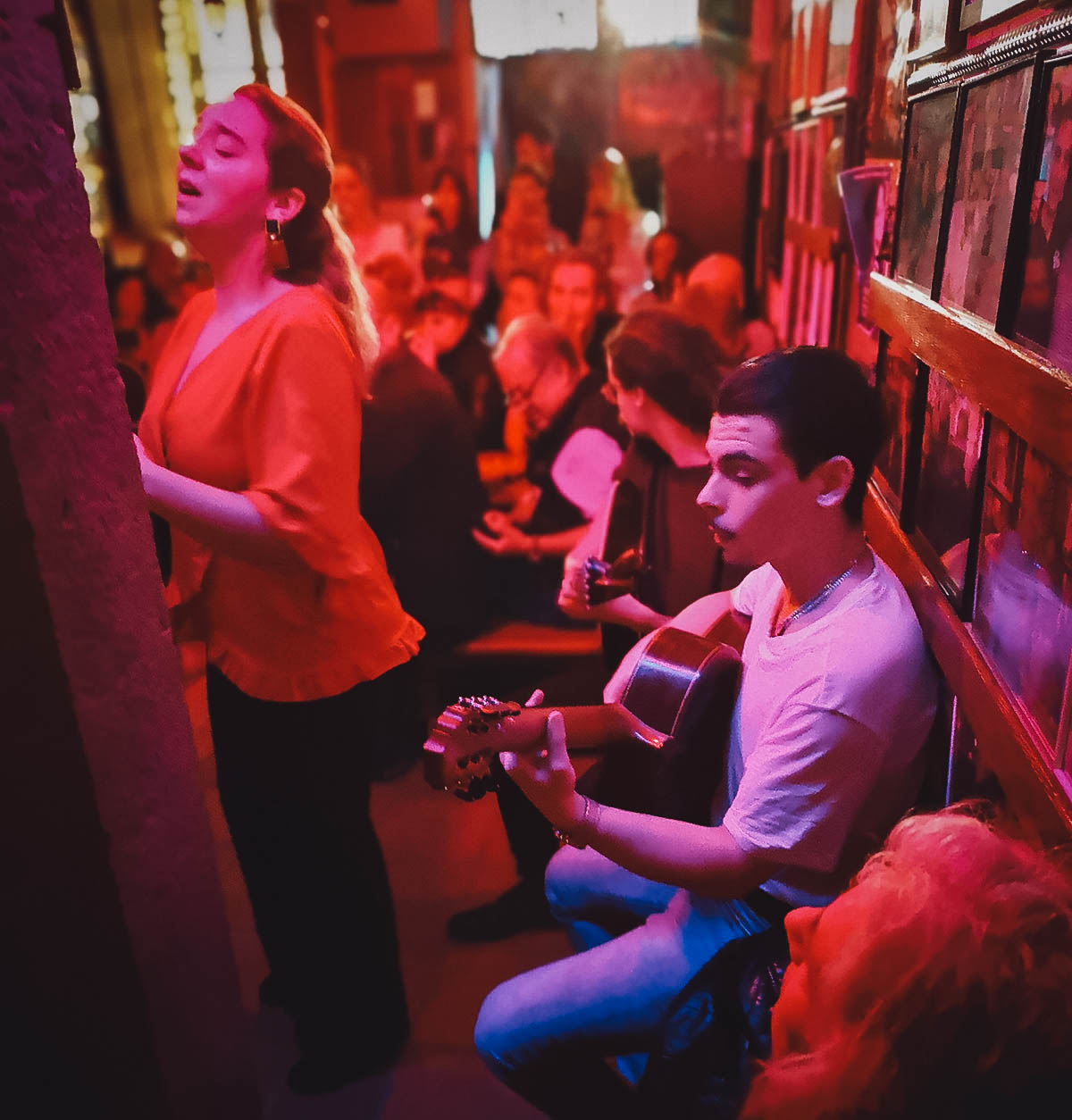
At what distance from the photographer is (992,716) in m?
1.15

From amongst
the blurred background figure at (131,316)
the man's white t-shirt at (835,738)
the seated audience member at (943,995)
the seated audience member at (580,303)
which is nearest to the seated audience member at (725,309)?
the seated audience member at (580,303)

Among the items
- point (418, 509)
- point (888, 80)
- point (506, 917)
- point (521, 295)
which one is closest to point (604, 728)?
point (506, 917)

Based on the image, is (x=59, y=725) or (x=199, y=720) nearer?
(x=59, y=725)

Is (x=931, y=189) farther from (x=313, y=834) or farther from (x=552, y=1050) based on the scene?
(x=313, y=834)

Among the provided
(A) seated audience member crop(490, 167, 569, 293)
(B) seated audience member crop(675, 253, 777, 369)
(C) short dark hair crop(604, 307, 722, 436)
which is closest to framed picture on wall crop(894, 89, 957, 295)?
(C) short dark hair crop(604, 307, 722, 436)

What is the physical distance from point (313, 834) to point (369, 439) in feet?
4.46

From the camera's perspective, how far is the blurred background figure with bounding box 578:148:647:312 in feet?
23.8

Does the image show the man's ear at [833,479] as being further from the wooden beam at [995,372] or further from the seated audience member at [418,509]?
the seated audience member at [418,509]

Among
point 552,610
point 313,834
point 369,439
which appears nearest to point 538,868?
point 313,834

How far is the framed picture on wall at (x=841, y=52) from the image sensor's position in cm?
214

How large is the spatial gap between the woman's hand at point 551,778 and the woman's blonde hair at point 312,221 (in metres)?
0.82

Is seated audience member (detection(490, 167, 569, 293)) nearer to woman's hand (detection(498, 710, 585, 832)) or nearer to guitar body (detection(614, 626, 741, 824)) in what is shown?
guitar body (detection(614, 626, 741, 824))

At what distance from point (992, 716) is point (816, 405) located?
0.46m

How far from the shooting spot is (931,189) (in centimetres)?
146
